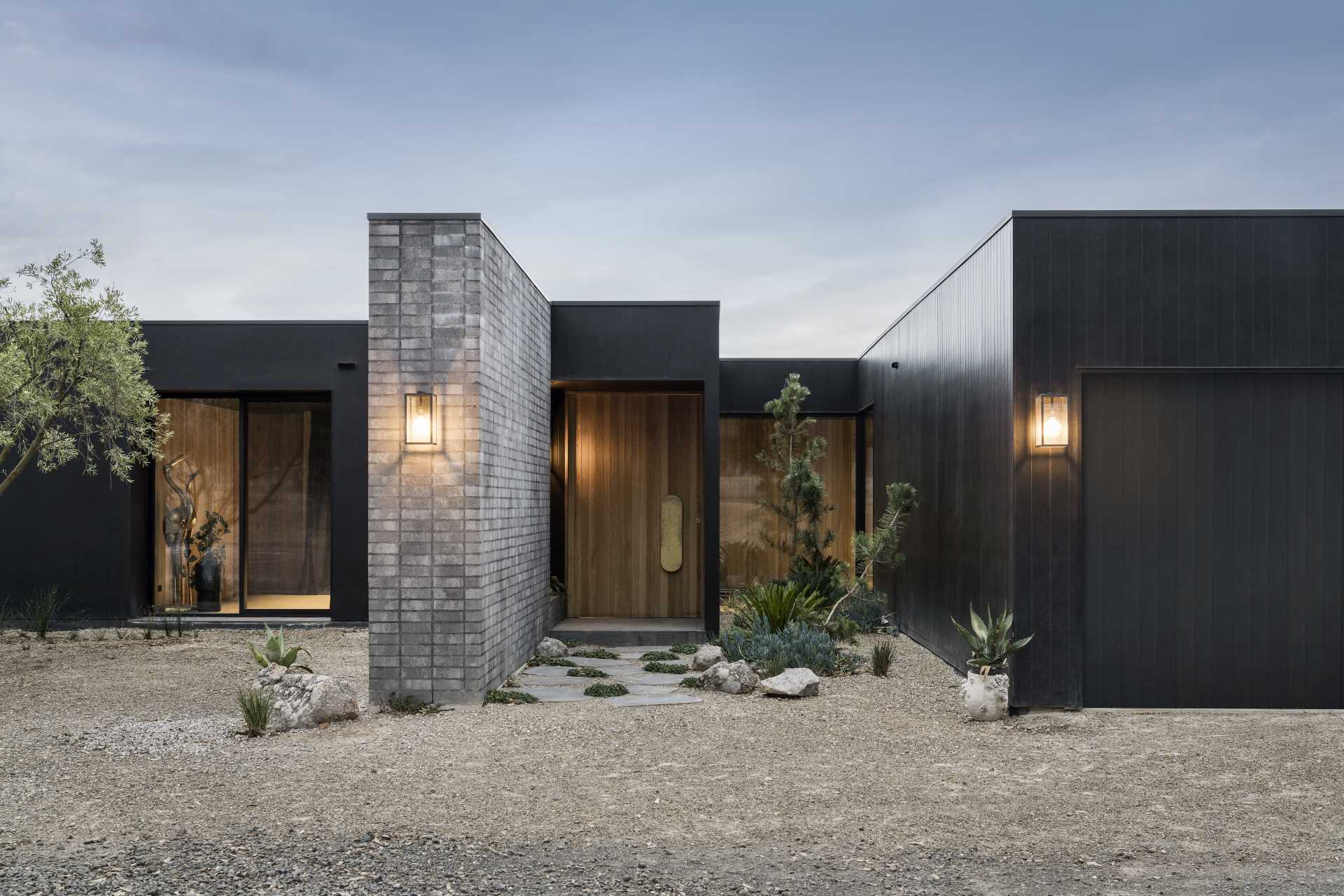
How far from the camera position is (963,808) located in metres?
4.05

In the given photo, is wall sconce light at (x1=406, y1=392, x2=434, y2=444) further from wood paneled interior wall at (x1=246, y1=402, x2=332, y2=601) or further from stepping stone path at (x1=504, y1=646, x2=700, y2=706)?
wood paneled interior wall at (x1=246, y1=402, x2=332, y2=601)

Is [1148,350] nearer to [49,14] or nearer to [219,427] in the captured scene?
[219,427]

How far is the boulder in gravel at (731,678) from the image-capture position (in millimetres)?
6672

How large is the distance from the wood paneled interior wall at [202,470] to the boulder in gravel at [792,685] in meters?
7.23

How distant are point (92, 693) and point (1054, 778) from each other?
6763 mm

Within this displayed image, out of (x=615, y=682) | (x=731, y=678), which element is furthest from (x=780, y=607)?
(x=615, y=682)

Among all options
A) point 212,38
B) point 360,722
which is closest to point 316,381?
point 212,38

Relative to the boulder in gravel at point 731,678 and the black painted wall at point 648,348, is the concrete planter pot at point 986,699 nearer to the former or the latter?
the boulder in gravel at point 731,678

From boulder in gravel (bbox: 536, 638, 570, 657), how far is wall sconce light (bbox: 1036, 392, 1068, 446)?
181 inches

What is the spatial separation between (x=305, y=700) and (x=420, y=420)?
1951 mm

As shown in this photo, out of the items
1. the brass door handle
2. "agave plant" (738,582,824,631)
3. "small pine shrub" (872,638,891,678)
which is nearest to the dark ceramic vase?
the brass door handle

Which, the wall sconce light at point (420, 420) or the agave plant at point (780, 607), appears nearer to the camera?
the wall sconce light at point (420, 420)

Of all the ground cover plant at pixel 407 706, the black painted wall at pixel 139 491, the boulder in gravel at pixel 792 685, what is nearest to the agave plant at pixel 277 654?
the ground cover plant at pixel 407 706

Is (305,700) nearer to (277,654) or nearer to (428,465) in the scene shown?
(277,654)
